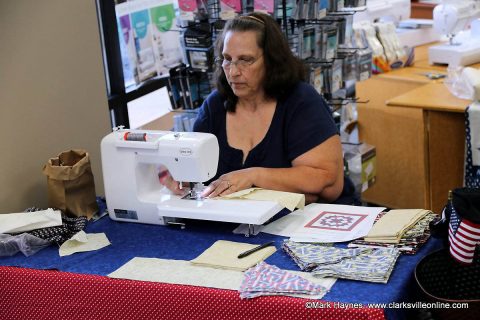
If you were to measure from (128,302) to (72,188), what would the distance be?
26.6 inches

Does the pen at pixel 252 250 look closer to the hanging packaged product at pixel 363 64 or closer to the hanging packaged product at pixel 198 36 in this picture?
the hanging packaged product at pixel 198 36

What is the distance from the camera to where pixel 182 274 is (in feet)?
6.64

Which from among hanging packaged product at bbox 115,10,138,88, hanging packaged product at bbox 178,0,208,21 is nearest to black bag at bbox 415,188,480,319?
hanging packaged product at bbox 178,0,208,21

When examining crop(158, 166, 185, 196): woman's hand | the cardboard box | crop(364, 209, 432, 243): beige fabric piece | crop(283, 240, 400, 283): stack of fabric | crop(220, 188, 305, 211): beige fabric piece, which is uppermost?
crop(158, 166, 185, 196): woman's hand

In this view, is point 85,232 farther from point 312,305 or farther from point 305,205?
point 312,305

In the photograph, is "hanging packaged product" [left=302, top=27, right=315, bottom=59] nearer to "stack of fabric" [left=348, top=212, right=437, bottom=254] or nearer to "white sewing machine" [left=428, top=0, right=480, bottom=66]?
"white sewing machine" [left=428, top=0, right=480, bottom=66]

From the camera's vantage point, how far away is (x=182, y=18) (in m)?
3.54

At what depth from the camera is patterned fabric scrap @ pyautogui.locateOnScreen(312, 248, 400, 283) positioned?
1.88 metres

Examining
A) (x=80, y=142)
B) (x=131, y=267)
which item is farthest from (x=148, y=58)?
(x=131, y=267)

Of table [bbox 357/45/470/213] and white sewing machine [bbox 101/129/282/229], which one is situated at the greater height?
white sewing machine [bbox 101/129/282/229]

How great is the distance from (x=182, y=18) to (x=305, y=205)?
1.41 meters

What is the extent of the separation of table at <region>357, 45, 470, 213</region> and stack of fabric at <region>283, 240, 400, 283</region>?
73.7 inches

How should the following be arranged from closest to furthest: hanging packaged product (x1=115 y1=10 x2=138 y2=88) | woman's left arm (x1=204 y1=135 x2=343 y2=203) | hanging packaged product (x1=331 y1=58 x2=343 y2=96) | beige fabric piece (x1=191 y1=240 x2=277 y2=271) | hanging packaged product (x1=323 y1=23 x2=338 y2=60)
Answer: beige fabric piece (x1=191 y1=240 x2=277 y2=271)
woman's left arm (x1=204 y1=135 x2=343 y2=203)
hanging packaged product (x1=323 y1=23 x2=338 y2=60)
hanging packaged product (x1=331 y1=58 x2=343 y2=96)
hanging packaged product (x1=115 y1=10 x2=138 y2=88)

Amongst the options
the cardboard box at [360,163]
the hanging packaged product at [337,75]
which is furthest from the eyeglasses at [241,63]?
the cardboard box at [360,163]
